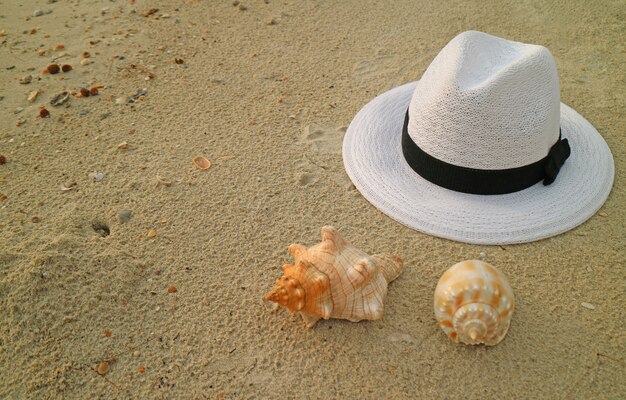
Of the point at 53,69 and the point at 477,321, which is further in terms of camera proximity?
the point at 53,69

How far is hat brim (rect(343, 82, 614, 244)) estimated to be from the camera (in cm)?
284

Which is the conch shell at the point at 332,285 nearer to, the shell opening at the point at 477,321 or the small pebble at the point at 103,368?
the shell opening at the point at 477,321

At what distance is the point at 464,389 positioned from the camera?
2.27 metres

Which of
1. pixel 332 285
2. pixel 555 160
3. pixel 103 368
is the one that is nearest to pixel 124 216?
pixel 103 368

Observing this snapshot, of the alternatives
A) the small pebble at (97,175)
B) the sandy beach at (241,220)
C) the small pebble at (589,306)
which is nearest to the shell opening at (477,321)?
the sandy beach at (241,220)

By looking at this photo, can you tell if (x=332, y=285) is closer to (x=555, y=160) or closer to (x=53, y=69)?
(x=555, y=160)

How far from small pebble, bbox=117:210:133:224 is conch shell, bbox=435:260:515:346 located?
1.81 m

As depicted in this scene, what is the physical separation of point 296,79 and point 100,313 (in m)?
2.38

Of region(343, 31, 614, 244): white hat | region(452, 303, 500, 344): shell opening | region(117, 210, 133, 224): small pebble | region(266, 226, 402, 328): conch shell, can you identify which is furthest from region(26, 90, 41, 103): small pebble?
region(452, 303, 500, 344): shell opening

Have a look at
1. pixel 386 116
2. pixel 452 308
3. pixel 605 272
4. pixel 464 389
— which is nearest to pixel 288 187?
pixel 386 116

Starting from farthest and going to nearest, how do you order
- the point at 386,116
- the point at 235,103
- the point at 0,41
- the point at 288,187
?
the point at 0,41
the point at 235,103
the point at 386,116
the point at 288,187

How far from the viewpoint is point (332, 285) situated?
7.72ft

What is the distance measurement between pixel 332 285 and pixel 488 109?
3.98 feet

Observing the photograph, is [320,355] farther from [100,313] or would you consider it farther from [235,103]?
[235,103]
